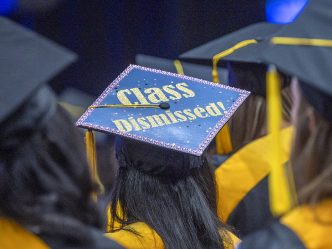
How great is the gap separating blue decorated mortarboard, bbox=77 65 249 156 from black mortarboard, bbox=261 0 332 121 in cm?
48

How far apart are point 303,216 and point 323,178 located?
0.38 ft

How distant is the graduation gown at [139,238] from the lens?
6.36ft

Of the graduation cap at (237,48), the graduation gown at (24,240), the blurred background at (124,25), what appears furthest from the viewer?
the blurred background at (124,25)

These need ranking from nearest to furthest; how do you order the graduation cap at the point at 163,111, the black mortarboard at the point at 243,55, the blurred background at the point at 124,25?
the graduation cap at the point at 163,111 < the black mortarboard at the point at 243,55 < the blurred background at the point at 124,25

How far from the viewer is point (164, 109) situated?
233 centimetres

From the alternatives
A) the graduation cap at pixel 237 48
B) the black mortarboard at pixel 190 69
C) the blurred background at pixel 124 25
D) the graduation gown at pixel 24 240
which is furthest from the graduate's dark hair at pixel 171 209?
the blurred background at pixel 124 25

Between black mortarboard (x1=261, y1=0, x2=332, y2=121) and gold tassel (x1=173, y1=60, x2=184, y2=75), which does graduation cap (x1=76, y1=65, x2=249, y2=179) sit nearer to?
black mortarboard (x1=261, y1=0, x2=332, y2=121)

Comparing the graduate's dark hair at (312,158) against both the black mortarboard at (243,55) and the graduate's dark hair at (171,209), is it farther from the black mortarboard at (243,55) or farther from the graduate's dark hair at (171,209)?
the black mortarboard at (243,55)

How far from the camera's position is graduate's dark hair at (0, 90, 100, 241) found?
1544 mm

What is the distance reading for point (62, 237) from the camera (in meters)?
1.65

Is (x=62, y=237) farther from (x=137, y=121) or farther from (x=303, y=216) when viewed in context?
(x=137, y=121)

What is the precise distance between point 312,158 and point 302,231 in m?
0.16

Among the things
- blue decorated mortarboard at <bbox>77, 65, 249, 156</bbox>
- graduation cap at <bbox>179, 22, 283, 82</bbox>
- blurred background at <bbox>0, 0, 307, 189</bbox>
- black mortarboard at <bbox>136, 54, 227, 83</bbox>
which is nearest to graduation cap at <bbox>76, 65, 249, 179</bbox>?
blue decorated mortarboard at <bbox>77, 65, 249, 156</bbox>

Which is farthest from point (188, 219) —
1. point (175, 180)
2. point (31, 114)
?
point (31, 114)
